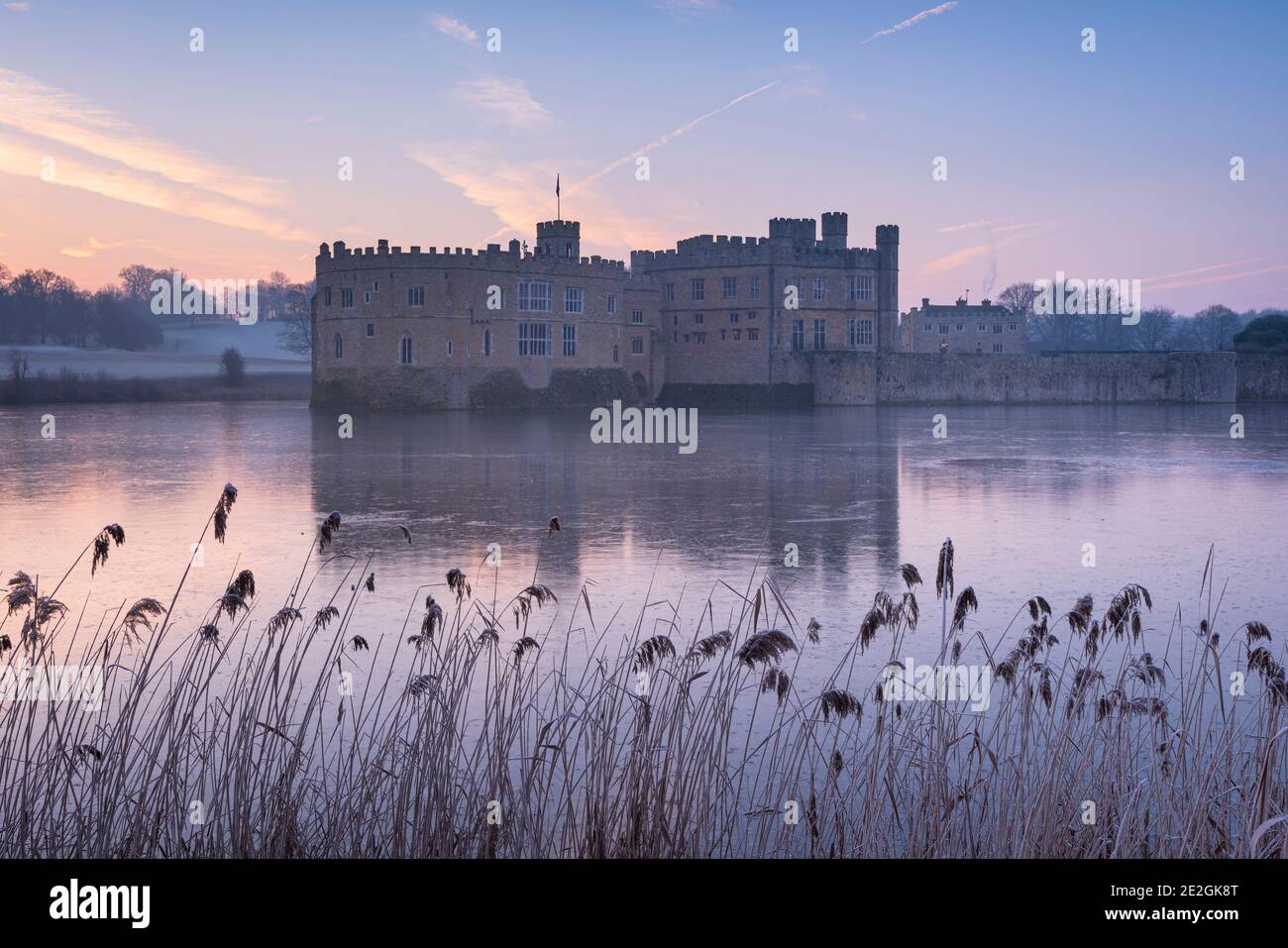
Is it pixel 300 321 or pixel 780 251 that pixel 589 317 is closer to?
pixel 780 251

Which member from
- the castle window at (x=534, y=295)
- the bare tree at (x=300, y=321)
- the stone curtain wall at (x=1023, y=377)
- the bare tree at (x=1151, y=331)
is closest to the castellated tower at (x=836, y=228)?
the stone curtain wall at (x=1023, y=377)

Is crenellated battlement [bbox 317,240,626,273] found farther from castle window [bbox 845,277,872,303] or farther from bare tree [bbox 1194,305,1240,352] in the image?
bare tree [bbox 1194,305,1240,352]

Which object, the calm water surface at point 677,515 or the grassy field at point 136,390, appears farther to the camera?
the grassy field at point 136,390

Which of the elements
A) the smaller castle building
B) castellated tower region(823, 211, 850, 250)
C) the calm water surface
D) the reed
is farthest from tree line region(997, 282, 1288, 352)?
the reed

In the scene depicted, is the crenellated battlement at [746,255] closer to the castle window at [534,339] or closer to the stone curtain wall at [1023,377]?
the stone curtain wall at [1023,377]

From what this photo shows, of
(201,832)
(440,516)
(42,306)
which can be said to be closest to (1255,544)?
(440,516)

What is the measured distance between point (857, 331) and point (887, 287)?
9.61ft

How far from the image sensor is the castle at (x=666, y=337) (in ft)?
192

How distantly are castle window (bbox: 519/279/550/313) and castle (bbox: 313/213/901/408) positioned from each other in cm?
6

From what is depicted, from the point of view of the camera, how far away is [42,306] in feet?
Answer: 393

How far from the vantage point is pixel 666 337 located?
68.1 metres

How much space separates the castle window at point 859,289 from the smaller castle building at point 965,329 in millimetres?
31365
